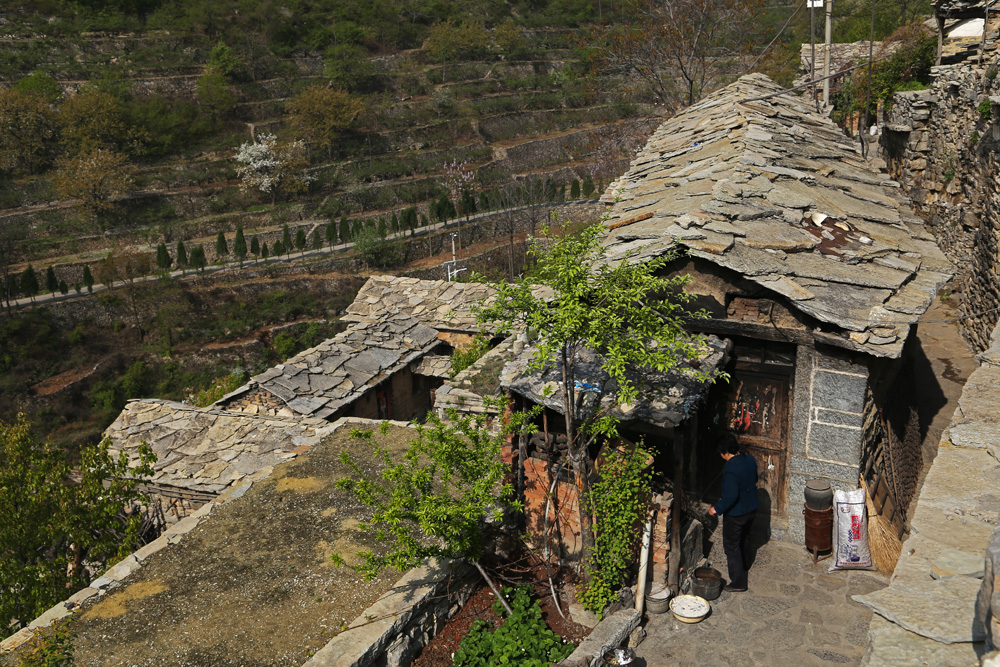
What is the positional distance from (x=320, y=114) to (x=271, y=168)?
4526mm

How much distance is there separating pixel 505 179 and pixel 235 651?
3855 centimetres

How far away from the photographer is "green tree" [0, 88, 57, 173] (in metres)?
37.0

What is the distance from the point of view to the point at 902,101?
17375 mm

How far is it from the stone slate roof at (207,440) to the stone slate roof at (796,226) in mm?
5463

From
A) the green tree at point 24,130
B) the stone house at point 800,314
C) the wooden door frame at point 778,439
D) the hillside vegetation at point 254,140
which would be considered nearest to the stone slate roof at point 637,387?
the wooden door frame at point 778,439

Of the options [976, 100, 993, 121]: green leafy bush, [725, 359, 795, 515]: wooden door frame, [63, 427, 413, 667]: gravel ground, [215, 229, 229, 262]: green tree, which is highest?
[976, 100, 993, 121]: green leafy bush

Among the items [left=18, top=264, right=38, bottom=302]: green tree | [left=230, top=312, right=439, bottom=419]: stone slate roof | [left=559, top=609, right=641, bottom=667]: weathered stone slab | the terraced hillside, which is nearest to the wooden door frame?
[left=559, top=609, right=641, bottom=667]: weathered stone slab

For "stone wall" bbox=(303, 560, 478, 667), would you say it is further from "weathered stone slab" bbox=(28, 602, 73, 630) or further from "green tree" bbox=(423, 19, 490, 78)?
"green tree" bbox=(423, 19, 490, 78)

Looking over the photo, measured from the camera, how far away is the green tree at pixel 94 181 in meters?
35.2

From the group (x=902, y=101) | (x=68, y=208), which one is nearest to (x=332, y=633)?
(x=902, y=101)

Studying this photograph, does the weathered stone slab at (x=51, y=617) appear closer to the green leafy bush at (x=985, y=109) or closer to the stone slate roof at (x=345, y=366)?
the stone slate roof at (x=345, y=366)

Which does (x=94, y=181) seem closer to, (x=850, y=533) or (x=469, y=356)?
(x=469, y=356)

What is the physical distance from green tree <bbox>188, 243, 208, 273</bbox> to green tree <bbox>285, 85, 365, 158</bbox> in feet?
37.8

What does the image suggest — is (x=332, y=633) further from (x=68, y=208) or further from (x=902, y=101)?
(x=68, y=208)
